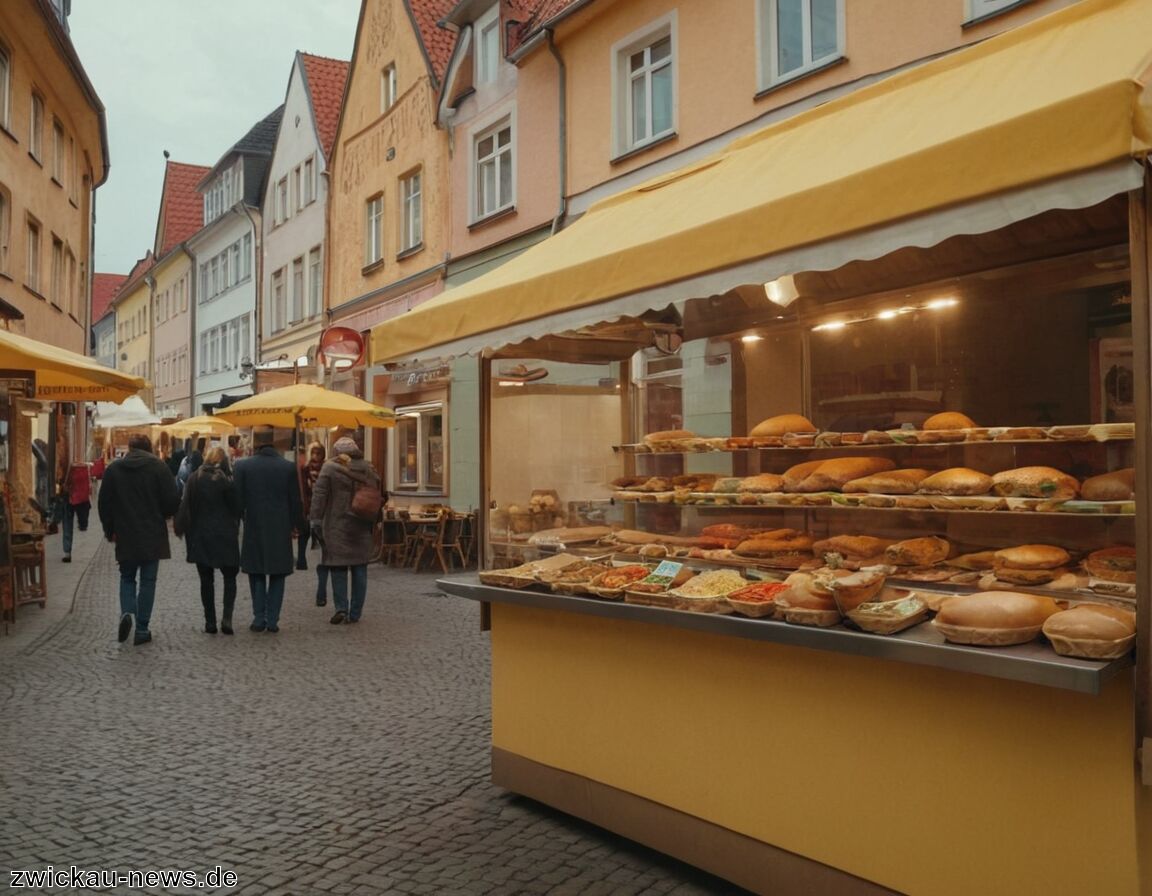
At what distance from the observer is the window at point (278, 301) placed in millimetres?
29062

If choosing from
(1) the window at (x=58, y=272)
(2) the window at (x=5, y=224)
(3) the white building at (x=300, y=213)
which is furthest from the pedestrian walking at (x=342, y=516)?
(1) the window at (x=58, y=272)

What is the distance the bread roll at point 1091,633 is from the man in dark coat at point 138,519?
7.99 metres

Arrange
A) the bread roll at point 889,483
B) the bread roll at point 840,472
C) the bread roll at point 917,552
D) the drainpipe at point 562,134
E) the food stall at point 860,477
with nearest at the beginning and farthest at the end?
1. the food stall at point 860,477
2. the bread roll at point 917,552
3. the bread roll at point 889,483
4. the bread roll at point 840,472
5. the drainpipe at point 562,134

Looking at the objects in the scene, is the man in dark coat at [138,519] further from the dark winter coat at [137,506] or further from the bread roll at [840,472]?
the bread roll at [840,472]

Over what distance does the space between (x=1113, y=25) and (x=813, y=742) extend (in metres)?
2.75

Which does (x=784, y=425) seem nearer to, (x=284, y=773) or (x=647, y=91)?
(x=284, y=773)

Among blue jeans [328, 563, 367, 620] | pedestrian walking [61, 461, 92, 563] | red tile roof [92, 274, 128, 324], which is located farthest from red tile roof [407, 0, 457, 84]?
red tile roof [92, 274, 128, 324]

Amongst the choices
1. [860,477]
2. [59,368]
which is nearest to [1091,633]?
[860,477]

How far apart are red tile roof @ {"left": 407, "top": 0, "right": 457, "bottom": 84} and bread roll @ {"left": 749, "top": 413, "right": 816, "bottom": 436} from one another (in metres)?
15.8

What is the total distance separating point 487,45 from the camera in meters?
18.5

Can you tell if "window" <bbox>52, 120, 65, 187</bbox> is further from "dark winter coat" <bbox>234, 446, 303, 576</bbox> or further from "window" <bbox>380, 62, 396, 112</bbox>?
"dark winter coat" <bbox>234, 446, 303, 576</bbox>

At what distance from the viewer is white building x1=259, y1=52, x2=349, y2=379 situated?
26.0 metres

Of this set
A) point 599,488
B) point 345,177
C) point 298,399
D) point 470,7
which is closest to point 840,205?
point 599,488

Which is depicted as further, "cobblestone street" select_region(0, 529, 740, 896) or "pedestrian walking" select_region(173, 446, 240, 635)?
"pedestrian walking" select_region(173, 446, 240, 635)
